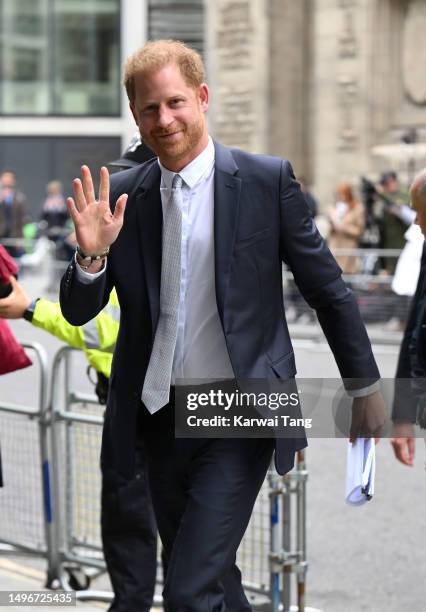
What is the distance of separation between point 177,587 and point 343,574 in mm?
2821

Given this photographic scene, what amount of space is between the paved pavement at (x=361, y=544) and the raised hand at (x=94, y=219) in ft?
7.29

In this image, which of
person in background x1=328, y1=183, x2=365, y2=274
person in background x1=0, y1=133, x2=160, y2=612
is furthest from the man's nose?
person in background x1=328, y1=183, x2=365, y2=274

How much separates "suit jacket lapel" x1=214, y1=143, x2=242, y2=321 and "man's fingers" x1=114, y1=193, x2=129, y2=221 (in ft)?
0.93

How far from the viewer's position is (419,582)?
601 cm

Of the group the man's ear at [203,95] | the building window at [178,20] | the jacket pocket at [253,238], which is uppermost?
the building window at [178,20]

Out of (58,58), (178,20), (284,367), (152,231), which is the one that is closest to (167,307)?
(152,231)

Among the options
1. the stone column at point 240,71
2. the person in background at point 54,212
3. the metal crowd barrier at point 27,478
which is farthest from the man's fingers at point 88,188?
the stone column at point 240,71

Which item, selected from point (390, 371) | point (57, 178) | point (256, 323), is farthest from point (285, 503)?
point (57, 178)

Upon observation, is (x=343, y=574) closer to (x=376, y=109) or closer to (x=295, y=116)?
(x=376, y=109)

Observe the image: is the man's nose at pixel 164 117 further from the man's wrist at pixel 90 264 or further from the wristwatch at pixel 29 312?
the wristwatch at pixel 29 312

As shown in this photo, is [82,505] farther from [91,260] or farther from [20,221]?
[20,221]

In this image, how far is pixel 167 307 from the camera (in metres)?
3.78

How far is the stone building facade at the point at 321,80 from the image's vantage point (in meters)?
27.7

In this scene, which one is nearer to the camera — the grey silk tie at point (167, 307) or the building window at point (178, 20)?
the grey silk tie at point (167, 307)
